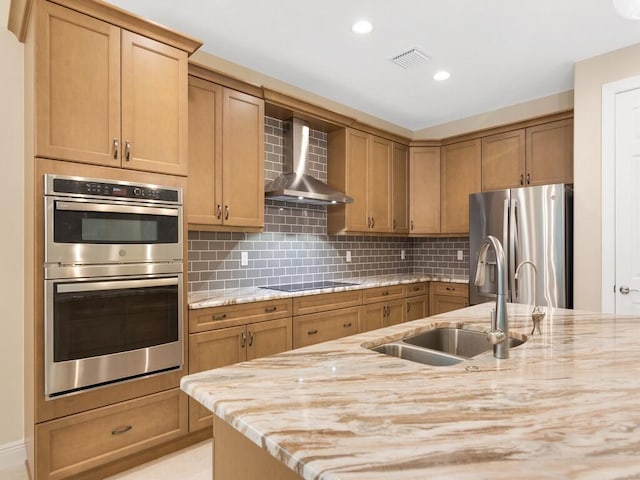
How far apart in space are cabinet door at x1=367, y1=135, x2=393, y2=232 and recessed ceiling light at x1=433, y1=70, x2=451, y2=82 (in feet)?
3.05

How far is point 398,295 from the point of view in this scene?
13.8ft

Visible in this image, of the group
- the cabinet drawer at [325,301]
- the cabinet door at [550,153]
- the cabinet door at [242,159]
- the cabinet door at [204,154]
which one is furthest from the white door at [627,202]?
the cabinet door at [204,154]

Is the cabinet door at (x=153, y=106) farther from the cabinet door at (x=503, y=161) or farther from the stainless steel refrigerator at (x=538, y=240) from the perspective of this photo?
the cabinet door at (x=503, y=161)

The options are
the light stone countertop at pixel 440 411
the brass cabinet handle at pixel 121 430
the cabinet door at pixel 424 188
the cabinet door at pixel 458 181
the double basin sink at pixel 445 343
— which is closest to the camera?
the light stone countertop at pixel 440 411

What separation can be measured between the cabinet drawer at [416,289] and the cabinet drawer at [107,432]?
265 centimetres

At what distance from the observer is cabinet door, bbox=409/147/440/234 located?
4.77 m

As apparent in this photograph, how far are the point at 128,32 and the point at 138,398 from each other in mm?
2132

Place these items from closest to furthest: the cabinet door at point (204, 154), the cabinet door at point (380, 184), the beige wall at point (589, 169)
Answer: the cabinet door at point (204, 154), the beige wall at point (589, 169), the cabinet door at point (380, 184)

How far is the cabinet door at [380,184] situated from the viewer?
4301 millimetres

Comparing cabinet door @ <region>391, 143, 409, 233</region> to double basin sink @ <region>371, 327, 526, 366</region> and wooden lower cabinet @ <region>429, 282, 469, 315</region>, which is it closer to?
wooden lower cabinet @ <region>429, 282, 469, 315</region>

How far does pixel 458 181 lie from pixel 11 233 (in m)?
4.21

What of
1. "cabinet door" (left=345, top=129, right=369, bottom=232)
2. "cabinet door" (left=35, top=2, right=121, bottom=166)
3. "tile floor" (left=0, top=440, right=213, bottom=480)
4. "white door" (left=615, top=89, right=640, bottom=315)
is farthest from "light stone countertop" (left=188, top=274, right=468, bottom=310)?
"white door" (left=615, top=89, right=640, bottom=315)

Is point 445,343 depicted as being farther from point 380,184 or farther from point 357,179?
point 380,184

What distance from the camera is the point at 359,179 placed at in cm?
418
